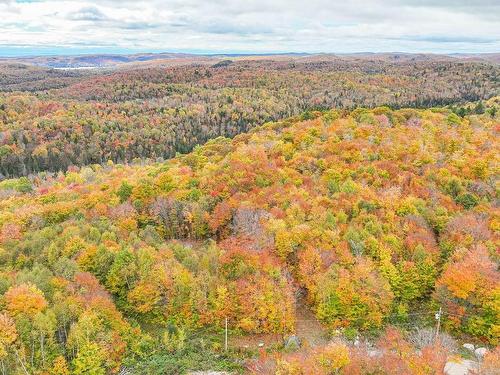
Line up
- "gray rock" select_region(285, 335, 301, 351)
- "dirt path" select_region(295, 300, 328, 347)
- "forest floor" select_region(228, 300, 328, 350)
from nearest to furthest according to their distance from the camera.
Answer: "gray rock" select_region(285, 335, 301, 351) → "forest floor" select_region(228, 300, 328, 350) → "dirt path" select_region(295, 300, 328, 347)

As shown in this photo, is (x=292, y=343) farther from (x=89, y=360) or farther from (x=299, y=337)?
(x=89, y=360)

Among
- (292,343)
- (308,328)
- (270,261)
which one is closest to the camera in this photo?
(292,343)

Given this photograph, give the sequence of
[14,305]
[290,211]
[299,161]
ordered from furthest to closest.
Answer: [299,161]
[290,211]
[14,305]

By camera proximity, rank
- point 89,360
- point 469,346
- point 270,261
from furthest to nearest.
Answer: point 270,261 < point 469,346 < point 89,360

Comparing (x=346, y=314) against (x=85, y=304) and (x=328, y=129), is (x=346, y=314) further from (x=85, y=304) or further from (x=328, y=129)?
(x=328, y=129)

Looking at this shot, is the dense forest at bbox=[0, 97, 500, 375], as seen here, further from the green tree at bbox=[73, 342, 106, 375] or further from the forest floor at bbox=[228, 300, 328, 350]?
the forest floor at bbox=[228, 300, 328, 350]

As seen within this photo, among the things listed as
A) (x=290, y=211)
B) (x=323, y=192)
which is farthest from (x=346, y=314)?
(x=323, y=192)

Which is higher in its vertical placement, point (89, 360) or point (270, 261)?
point (270, 261)

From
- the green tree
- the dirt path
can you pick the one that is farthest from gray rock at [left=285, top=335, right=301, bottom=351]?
the green tree

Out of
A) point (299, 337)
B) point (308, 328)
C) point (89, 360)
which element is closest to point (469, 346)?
point (308, 328)
